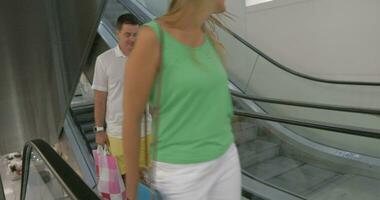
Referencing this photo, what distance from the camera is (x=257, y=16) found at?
5.25 metres

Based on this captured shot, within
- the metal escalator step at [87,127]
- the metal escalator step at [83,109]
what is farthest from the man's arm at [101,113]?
A: the metal escalator step at [83,109]

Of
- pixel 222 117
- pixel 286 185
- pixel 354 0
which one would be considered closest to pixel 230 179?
pixel 222 117

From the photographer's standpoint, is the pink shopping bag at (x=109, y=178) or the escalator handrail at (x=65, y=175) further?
the pink shopping bag at (x=109, y=178)

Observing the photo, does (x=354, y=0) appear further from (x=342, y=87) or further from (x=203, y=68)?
(x=203, y=68)

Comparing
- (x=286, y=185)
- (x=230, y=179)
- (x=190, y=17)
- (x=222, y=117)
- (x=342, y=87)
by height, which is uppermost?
(x=190, y=17)

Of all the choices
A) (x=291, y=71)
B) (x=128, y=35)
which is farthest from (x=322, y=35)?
(x=128, y=35)

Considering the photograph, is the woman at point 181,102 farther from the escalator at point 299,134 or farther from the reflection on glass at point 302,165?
the reflection on glass at point 302,165

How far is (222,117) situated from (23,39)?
334cm

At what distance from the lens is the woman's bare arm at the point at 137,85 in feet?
3.18

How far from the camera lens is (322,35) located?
4309 millimetres

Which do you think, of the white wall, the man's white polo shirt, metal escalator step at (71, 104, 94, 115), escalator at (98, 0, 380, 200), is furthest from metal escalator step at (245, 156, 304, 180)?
metal escalator step at (71, 104, 94, 115)

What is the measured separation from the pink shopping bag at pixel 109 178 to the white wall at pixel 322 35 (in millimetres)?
2805

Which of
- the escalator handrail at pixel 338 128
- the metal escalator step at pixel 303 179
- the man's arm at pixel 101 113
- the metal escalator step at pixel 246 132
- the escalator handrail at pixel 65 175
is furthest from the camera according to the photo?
the metal escalator step at pixel 246 132

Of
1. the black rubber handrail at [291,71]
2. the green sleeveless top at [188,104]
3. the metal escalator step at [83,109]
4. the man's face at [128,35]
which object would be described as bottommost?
the metal escalator step at [83,109]
